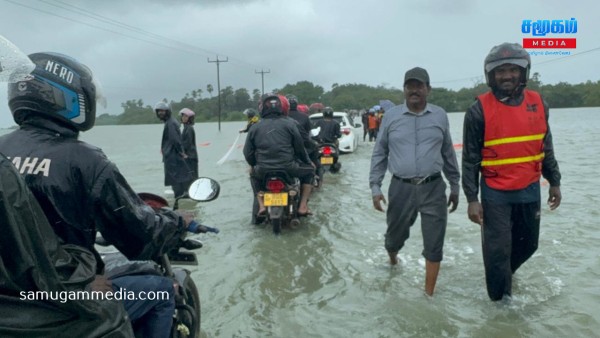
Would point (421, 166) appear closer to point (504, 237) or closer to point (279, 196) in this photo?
point (504, 237)

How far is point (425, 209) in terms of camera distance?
15.5 feet

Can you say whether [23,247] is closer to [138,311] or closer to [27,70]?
[27,70]

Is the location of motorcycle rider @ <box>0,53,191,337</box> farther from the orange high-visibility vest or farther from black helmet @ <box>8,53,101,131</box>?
the orange high-visibility vest

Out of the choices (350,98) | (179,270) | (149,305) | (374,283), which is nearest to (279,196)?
(374,283)

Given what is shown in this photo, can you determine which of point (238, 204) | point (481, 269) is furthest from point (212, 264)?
point (238, 204)

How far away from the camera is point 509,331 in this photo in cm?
402

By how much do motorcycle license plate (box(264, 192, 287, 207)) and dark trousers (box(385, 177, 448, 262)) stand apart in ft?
7.28

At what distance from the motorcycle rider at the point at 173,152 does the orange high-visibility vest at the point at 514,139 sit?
5.76m

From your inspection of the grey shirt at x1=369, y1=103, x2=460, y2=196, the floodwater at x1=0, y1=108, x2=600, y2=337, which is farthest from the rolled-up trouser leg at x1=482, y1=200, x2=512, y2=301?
the grey shirt at x1=369, y1=103, x2=460, y2=196

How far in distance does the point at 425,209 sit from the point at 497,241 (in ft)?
2.27

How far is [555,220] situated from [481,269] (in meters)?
2.68

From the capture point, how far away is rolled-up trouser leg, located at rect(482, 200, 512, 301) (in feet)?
13.9

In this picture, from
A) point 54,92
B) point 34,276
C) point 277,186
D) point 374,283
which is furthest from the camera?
point 277,186

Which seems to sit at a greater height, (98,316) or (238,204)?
(98,316)
